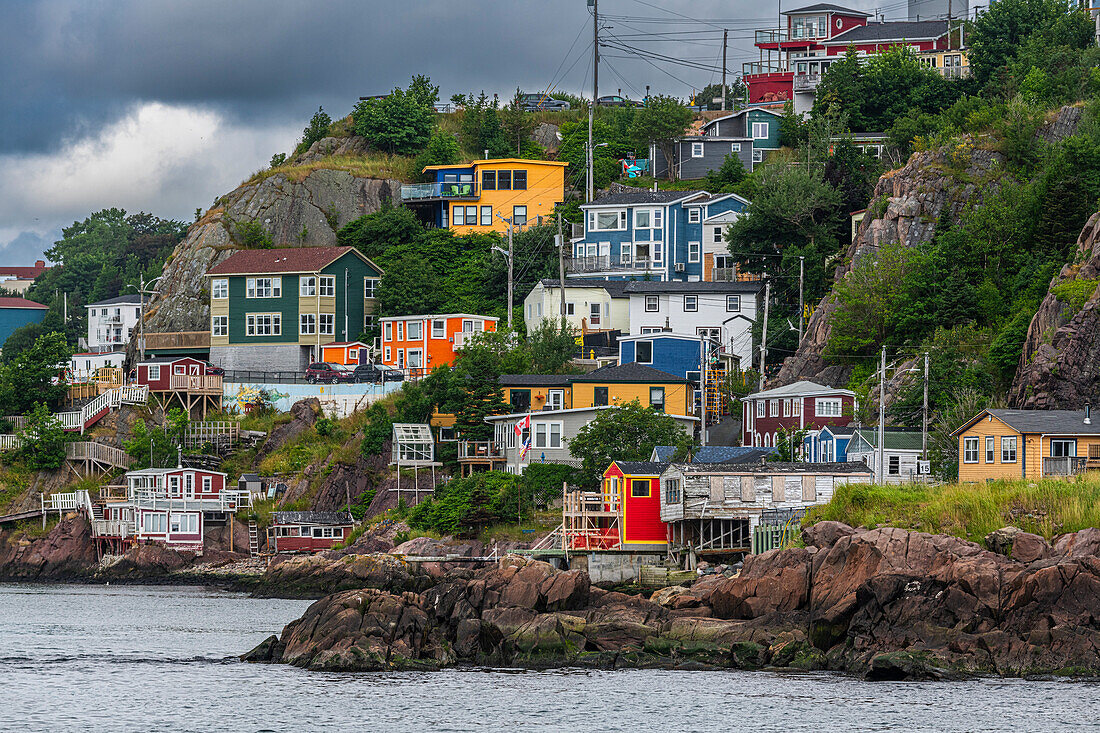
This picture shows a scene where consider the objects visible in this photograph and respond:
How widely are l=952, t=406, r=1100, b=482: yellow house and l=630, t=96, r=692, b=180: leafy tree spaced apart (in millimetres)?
55599

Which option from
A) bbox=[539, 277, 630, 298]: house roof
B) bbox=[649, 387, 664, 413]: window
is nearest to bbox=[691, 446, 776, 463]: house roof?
bbox=[649, 387, 664, 413]: window

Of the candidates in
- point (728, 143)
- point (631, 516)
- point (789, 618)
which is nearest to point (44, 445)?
point (631, 516)

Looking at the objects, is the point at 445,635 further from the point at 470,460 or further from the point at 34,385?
the point at 34,385

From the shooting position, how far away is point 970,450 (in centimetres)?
6081

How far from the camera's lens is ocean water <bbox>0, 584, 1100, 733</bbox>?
124 feet

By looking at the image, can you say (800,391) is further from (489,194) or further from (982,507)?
(489,194)

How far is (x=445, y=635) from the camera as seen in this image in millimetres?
47531

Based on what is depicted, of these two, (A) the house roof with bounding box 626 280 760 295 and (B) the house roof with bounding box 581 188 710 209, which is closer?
(A) the house roof with bounding box 626 280 760 295

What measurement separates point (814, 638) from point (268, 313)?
212ft

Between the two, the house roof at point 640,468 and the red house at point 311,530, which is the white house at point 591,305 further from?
the house roof at point 640,468

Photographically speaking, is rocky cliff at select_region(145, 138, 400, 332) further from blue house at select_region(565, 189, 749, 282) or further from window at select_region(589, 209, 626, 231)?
blue house at select_region(565, 189, 749, 282)

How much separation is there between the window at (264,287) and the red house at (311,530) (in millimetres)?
24721

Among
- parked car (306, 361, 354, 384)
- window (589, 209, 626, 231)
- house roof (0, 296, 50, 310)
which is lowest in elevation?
parked car (306, 361, 354, 384)

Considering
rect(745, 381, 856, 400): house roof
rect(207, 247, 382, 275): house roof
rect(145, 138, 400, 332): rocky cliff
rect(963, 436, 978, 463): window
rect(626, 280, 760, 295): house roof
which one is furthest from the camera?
rect(145, 138, 400, 332): rocky cliff
